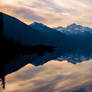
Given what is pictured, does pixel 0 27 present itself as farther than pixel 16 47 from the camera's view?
No

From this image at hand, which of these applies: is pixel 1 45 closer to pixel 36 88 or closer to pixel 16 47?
pixel 16 47

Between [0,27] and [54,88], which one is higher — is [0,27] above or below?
above

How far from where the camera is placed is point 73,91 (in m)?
28.2

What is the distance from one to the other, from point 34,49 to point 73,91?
153995 mm

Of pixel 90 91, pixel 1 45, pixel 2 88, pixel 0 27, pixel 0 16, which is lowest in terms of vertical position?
pixel 90 91

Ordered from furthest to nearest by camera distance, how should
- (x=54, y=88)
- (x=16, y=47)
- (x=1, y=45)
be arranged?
(x=16, y=47)
(x=1, y=45)
(x=54, y=88)

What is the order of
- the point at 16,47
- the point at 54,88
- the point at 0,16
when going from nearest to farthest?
the point at 54,88 → the point at 0,16 → the point at 16,47

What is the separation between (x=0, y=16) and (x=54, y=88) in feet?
328

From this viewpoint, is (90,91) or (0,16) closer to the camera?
(90,91)

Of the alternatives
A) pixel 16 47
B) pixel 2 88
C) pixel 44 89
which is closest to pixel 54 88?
pixel 44 89

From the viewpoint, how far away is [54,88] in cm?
2986

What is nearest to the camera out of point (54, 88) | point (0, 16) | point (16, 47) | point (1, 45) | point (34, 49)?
point (54, 88)

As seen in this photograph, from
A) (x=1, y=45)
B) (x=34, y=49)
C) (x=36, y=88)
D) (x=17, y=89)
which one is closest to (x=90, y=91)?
(x=36, y=88)

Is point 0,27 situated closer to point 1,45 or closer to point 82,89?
point 1,45
